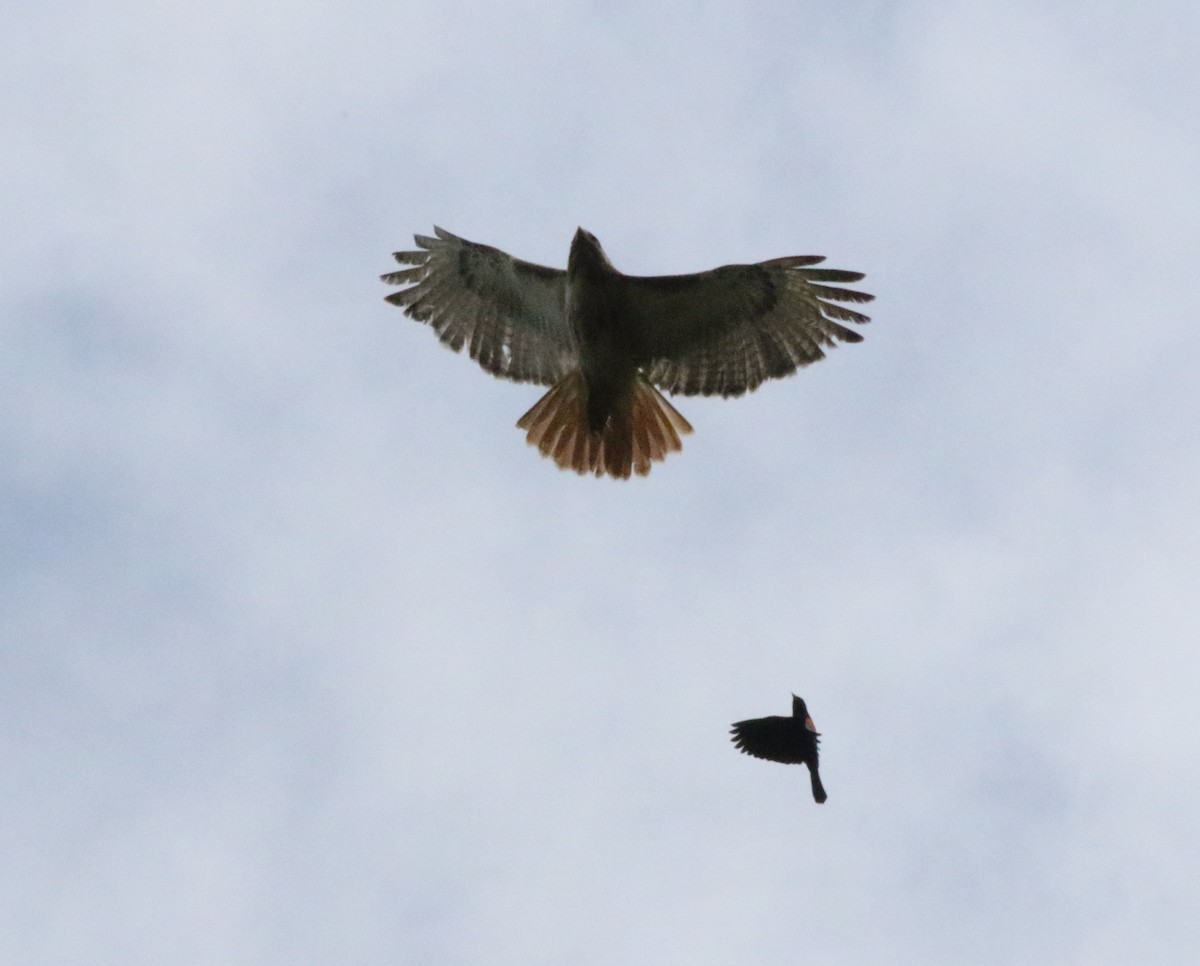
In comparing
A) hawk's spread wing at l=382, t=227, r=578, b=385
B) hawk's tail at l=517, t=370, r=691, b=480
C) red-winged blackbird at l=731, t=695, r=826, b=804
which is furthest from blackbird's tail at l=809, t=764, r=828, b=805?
hawk's spread wing at l=382, t=227, r=578, b=385

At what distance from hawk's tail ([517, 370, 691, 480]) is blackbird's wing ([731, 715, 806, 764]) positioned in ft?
12.6

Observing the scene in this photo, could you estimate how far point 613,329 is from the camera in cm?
1103

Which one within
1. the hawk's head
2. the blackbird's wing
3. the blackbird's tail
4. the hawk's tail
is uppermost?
the hawk's head

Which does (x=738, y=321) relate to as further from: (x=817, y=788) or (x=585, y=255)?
(x=817, y=788)

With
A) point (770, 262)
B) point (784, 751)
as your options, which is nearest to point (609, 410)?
point (770, 262)

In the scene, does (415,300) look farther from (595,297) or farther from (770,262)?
(770,262)

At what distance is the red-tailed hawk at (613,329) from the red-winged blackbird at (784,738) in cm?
386

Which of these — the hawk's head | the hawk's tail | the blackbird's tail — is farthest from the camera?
the hawk's tail

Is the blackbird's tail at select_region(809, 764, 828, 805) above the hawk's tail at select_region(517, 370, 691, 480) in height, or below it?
below

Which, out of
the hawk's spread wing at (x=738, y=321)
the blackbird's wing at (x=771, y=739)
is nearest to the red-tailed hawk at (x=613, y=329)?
the hawk's spread wing at (x=738, y=321)

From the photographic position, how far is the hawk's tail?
11.4 meters

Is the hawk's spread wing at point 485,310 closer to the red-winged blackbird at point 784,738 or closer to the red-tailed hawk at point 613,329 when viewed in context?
the red-tailed hawk at point 613,329

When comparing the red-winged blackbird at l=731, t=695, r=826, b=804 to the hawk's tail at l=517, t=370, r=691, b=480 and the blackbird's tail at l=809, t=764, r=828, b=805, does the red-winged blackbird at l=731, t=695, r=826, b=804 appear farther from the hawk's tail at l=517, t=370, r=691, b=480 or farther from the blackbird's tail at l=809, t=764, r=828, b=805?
the hawk's tail at l=517, t=370, r=691, b=480

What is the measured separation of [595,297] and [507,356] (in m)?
1.24
